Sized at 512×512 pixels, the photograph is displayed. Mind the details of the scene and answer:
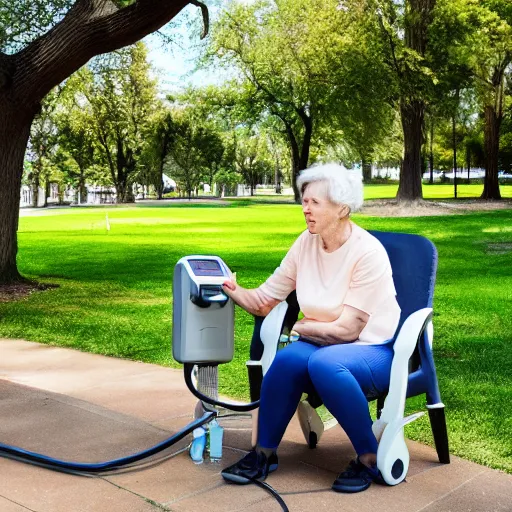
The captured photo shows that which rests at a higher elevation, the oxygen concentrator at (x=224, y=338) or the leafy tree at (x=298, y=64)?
the leafy tree at (x=298, y=64)

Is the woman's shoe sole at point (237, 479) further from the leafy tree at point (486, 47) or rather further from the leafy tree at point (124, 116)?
the leafy tree at point (124, 116)

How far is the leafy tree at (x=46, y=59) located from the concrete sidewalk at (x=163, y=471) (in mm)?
6289

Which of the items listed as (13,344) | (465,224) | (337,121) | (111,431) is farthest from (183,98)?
(111,431)

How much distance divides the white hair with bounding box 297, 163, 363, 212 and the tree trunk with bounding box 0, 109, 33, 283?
815cm

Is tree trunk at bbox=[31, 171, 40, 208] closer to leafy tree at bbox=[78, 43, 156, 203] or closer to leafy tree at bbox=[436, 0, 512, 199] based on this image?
leafy tree at bbox=[78, 43, 156, 203]

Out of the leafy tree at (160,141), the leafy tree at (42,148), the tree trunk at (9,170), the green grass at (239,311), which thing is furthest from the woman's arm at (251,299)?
the leafy tree at (160,141)

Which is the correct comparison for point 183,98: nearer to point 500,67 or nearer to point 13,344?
point 500,67

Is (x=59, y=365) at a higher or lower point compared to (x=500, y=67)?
lower

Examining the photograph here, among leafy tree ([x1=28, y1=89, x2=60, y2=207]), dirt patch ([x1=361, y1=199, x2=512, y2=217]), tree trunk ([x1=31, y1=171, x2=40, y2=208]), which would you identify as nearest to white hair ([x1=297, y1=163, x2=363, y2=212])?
dirt patch ([x1=361, y1=199, x2=512, y2=217])

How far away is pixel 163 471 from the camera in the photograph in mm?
3730

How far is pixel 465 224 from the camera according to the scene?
24.5 metres

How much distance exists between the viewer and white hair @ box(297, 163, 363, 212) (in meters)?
3.62

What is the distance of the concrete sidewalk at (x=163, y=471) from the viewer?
3330mm

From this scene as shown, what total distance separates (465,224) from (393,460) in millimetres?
21838
